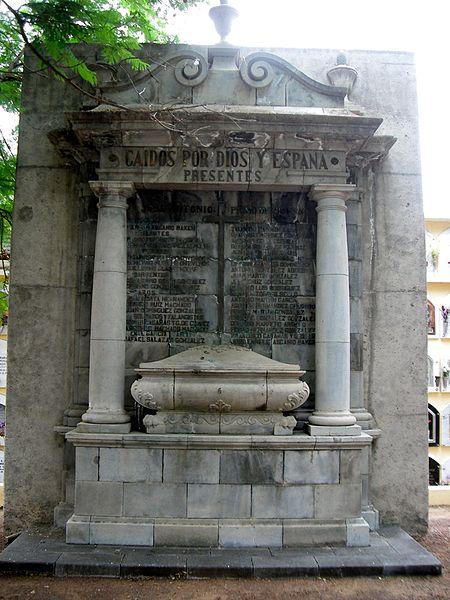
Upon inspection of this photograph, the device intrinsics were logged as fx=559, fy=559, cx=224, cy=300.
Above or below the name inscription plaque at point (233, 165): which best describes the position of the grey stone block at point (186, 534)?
below

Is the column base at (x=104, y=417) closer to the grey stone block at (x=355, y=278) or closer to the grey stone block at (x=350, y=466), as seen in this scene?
the grey stone block at (x=350, y=466)

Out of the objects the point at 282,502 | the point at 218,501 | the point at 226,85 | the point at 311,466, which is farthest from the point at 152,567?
the point at 226,85

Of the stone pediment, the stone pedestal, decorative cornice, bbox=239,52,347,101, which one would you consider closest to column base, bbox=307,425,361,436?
the stone pedestal

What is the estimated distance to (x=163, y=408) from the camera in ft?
23.8

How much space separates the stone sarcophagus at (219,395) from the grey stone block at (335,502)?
0.87m

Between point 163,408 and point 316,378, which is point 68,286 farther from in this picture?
point 316,378

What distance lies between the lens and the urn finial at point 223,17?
857 centimetres

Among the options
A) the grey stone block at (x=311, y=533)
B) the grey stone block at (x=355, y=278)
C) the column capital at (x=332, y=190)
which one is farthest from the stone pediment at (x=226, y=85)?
the grey stone block at (x=311, y=533)

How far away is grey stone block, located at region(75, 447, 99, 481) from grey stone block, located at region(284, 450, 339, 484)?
2441mm

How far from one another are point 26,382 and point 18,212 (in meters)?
2.58

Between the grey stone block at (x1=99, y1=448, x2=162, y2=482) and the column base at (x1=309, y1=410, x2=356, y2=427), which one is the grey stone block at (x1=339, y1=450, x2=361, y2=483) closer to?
the column base at (x1=309, y1=410, x2=356, y2=427)

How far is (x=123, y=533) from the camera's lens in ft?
23.0

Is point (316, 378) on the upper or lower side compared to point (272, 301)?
lower

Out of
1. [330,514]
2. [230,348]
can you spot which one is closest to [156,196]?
[230,348]
